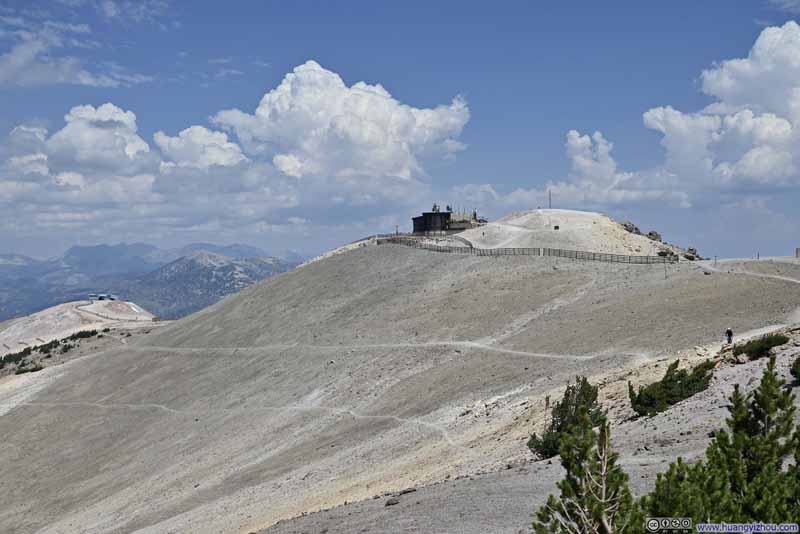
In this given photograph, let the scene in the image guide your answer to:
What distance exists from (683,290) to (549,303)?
9.54 metres

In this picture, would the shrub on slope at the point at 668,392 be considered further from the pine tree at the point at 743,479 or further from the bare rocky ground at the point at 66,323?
the bare rocky ground at the point at 66,323

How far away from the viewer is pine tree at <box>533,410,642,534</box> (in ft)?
32.2

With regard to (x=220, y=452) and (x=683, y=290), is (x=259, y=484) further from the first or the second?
(x=683, y=290)

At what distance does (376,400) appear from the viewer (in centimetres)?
4103

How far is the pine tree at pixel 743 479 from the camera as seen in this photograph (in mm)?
9656

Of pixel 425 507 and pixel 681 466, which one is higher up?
pixel 681 466

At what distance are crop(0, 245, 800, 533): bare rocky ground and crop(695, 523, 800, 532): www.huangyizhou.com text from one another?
7.19 meters

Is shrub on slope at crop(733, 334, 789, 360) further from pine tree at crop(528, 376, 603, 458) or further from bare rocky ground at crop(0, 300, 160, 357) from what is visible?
bare rocky ground at crop(0, 300, 160, 357)

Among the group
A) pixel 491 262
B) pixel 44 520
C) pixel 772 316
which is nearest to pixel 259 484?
pixel 44 520

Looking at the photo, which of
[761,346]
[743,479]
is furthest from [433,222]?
[743,479]

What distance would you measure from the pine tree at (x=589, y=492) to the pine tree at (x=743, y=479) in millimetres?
412

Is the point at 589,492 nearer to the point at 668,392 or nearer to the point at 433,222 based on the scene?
the point at 668,392

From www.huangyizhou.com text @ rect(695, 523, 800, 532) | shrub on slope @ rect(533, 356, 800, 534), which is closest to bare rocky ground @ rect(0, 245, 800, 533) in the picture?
shrub on slope @ rect(533, 356, 800, 534)

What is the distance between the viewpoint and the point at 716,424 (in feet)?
67.3
